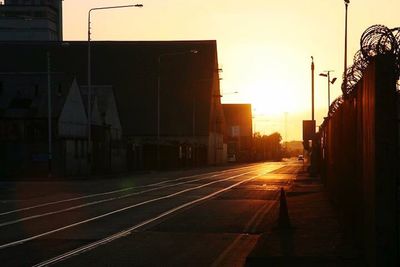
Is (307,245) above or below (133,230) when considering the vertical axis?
above

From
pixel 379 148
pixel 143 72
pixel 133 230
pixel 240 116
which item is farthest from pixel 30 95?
pixel 240 116

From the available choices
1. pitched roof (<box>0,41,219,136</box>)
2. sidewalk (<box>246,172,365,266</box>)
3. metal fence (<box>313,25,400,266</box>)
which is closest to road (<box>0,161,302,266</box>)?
sidewalk (<box>246,172,365,266</box>)

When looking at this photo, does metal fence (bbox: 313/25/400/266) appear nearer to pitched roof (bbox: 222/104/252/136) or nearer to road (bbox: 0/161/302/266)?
road (bbox: 0/161/302/266)

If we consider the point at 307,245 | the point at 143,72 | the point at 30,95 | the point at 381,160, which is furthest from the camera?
the point at 143,72

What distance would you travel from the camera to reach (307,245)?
1178cm

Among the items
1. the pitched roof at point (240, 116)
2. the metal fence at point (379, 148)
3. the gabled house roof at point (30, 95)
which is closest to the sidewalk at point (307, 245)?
the metal fence at point (379, 148)

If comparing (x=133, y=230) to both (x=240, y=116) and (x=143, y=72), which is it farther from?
(x=240, y=116)

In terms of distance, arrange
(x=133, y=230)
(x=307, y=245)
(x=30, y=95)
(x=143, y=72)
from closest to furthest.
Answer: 1. (x=307, y=245)
2. (x=133, y=230)
3. (x=30, y=95)
4. (x=143, y=72)

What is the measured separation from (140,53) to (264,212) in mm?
89945

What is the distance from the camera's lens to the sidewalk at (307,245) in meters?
10.2

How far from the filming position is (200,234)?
48.0 ft

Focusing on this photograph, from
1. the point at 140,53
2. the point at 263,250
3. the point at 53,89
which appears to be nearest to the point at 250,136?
the point at 140,53

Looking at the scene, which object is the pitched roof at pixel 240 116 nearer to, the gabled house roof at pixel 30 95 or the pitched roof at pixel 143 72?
the pitched roof at pixel 143 72

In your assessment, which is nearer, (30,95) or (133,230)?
(133,230)
